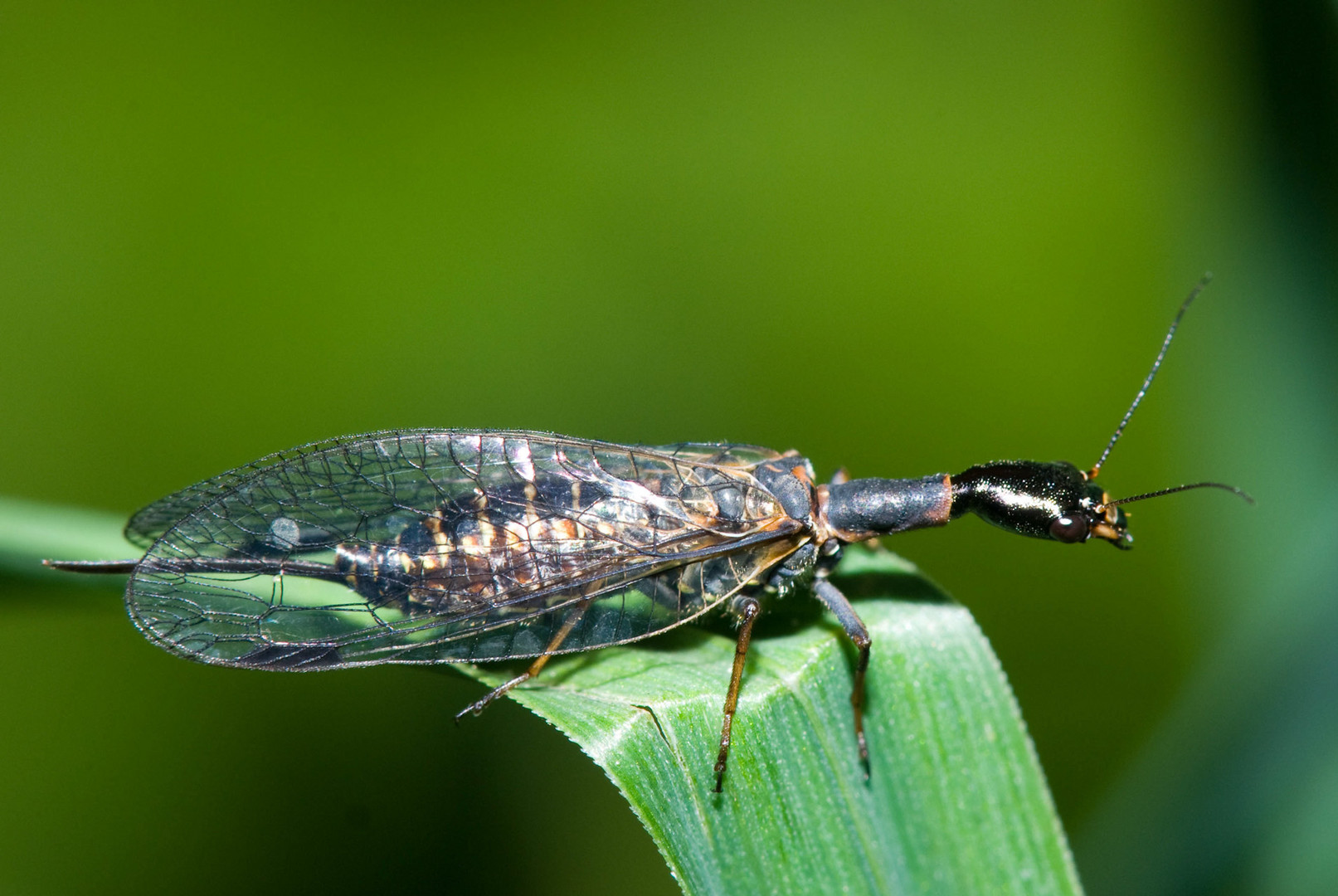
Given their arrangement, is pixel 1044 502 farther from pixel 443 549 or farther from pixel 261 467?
pixel 261 467

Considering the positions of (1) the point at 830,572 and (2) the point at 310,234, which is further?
(2) the point at 310,234

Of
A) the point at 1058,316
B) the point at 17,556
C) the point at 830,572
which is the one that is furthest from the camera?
the point at 1058,316

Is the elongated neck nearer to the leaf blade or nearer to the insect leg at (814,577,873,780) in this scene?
the insect leg at (814,577,873,780)

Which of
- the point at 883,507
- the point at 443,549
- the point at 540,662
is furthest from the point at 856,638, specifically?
the point at 443,549

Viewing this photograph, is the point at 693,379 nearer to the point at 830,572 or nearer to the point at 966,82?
the point at 830,572

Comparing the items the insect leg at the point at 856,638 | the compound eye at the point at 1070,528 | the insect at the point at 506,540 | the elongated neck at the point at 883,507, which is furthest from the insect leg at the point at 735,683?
the compound eye at the point at 1070,528

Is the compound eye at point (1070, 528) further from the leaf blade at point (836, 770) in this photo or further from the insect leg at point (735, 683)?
the insect leg at point (735, 683)

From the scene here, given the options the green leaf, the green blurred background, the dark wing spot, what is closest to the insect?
the dark wing spot

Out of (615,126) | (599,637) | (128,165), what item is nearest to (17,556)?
(599,637)
